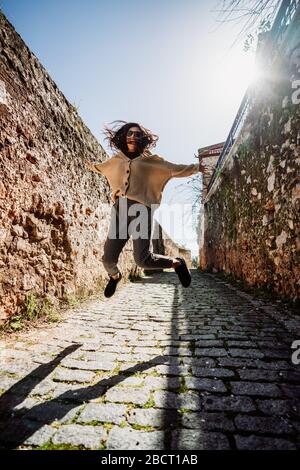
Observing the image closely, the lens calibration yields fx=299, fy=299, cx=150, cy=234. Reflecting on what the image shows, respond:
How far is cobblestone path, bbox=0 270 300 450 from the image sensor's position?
1.32 m

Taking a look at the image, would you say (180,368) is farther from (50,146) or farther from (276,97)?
(276,97)

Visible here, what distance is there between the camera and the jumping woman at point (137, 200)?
2977 millimetres

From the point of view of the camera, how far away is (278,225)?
431cm

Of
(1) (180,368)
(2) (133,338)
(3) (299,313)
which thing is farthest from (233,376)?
(3) (299,313)

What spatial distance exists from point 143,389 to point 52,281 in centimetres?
217

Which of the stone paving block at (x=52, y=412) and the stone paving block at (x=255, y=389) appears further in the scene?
the stone paving block at (x=255, y=389)

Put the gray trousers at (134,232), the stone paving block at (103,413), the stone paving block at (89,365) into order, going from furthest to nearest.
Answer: the gray trousers at (134,232) < the stone paving block at (89,365) < the stone paving block at (103,413)

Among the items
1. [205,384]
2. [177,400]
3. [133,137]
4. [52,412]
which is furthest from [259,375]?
[133,137]

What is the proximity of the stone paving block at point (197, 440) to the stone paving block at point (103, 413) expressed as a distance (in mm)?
292

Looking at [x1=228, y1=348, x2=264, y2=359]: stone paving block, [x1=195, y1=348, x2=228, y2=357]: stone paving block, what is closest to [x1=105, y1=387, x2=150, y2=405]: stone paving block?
[x1=195, y1=348, x2=228, y2=357]: stone paving block

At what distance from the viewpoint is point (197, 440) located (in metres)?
1.29

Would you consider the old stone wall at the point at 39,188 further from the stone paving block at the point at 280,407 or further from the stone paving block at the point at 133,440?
the stone paving block at the point at 280,407

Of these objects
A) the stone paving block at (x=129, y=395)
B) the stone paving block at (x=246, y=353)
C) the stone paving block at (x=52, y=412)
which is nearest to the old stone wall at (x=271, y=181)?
the stone paving block at (x=246, y=353)

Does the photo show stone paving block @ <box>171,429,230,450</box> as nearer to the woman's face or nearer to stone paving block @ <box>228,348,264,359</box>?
stone paving block @ <box>228,348,264,359</box>
